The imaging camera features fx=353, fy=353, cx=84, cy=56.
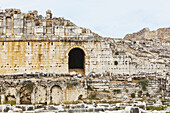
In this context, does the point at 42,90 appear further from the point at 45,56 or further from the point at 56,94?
the point at 45,56

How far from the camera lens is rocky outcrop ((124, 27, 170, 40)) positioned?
67.4 metres

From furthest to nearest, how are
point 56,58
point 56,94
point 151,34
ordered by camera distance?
point 151,34 → point 56,58 → point 56,94

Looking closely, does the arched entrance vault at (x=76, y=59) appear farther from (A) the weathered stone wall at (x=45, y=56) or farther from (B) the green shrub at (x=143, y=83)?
(B) the green shrub at (x=143, y=83)

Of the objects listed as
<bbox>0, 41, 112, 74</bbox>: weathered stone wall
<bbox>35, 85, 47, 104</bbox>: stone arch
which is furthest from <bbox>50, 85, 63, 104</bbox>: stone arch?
<bbox>0, 41, 112, 74</bbox>: weathered stone wall

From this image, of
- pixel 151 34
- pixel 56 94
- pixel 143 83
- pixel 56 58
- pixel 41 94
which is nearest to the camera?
pixel 41 94

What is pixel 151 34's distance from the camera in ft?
224

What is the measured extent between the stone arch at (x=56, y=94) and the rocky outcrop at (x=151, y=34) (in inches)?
1145

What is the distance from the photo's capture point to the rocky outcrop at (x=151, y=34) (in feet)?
221

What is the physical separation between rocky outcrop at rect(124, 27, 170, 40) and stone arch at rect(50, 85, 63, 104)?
29.1 metres

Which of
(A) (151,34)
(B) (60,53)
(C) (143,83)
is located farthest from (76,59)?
(A) (151,34)

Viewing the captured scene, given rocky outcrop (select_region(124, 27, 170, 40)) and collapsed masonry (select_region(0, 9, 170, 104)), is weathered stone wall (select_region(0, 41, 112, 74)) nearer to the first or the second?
collapsed masonry (select_region(0, 9, 170, 104))

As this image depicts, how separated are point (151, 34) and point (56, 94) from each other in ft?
104

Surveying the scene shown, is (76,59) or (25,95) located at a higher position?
(76,59)

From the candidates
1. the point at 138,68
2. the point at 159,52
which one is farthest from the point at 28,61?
the point at 159,52
